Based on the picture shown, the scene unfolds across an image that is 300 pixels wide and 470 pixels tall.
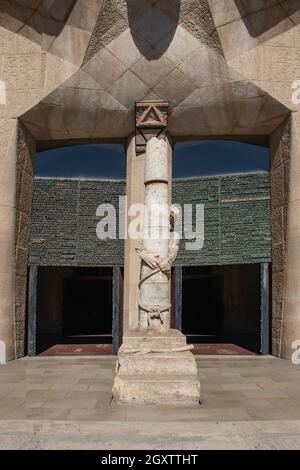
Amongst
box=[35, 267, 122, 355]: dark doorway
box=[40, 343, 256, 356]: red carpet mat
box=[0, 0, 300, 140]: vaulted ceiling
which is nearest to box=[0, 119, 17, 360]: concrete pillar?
box=[0, 0, 300, 140]: vaulted ceiling

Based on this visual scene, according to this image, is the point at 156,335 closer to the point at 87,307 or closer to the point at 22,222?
the point at 22,222

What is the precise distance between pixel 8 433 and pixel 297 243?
41.8ft

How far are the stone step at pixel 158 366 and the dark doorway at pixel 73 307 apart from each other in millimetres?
11840

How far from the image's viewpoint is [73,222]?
1919 centimetres

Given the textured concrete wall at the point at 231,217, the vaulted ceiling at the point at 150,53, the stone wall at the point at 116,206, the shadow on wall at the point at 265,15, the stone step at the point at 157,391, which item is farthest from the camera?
the stone wall at the point at 116,206

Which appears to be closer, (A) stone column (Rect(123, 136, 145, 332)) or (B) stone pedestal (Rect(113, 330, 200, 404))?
(B) stone pedestal (Rect(113, 330, 200, 404))

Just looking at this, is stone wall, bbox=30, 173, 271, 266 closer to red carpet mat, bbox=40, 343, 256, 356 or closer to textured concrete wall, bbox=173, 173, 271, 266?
textured concrete wall, bbox=173, 173, 271, 266

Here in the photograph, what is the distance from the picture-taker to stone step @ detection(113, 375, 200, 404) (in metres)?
9.66

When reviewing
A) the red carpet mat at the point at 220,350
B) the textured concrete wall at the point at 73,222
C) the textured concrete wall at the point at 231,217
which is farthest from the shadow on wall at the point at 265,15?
the red carpet mat at the point at 220,350

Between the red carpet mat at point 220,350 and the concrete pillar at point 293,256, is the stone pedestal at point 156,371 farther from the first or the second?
the red carpet mat at point 220,350

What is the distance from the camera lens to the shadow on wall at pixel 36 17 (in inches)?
614

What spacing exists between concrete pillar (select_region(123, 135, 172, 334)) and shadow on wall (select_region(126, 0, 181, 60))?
3689 millimetres

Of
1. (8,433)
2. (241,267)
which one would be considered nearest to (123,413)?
(8,433)

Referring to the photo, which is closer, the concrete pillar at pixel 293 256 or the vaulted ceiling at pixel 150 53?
the vaulted ceiling at pixel 150 53
